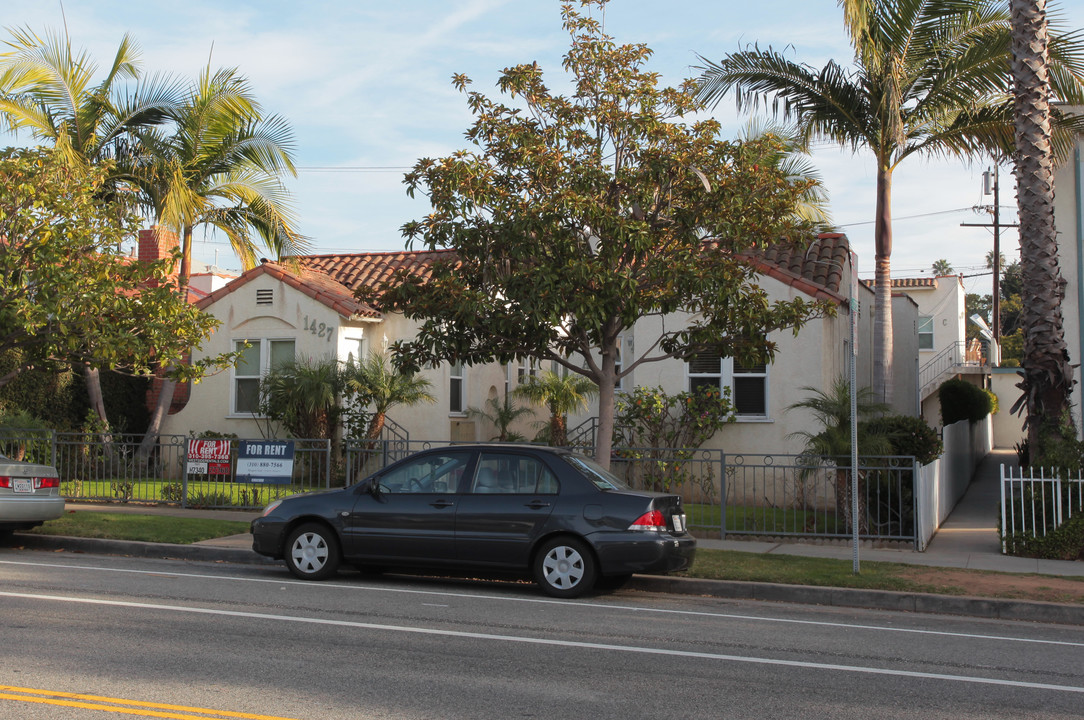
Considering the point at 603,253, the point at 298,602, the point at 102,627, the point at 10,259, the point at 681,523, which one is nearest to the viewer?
the point at 102,627

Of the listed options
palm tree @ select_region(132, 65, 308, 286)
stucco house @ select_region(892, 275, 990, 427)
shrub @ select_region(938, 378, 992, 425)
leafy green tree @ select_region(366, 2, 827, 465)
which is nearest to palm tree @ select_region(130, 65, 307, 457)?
palm tree @ select_region(132, 65, 308, 286)

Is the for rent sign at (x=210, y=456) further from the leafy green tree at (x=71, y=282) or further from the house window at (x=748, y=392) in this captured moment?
the house window at (x=748, y=392)

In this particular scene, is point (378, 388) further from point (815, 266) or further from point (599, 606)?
point (599, 606)

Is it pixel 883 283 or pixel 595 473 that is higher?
pixel 883 283

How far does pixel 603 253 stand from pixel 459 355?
223 centimetres

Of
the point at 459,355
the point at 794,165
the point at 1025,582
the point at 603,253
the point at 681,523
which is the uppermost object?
the point at 794,165

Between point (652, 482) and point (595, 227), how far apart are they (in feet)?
18.4

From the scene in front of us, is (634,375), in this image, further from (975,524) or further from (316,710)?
(316,710)

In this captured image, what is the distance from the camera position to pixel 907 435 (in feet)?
47.0

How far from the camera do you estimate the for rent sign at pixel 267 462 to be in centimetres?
1550

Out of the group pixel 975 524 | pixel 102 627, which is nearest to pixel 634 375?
pixel 975 524

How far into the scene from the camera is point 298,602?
9.06 m

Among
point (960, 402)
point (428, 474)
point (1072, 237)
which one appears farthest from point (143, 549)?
point (960, 402)

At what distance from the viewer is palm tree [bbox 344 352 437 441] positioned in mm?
19453
